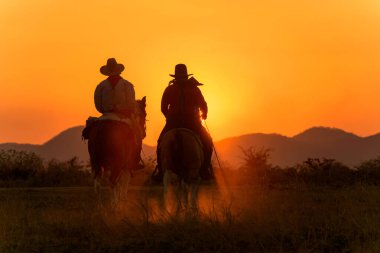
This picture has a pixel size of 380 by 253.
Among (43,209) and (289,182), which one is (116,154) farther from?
(289,182)

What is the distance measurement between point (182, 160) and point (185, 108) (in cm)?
104

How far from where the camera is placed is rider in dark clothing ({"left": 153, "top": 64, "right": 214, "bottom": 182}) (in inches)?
495

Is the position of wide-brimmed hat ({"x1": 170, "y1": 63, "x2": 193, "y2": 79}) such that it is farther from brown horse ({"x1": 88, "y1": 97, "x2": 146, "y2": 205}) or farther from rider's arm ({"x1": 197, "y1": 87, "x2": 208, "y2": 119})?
brown horse ({"x1": 88, "y1": 97, "x2": 146, "y2": 205})

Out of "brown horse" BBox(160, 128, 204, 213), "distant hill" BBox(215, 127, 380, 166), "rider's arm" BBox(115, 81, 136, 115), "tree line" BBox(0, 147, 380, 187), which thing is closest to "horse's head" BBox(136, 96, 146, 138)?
"rider's arm" BBox(115, 81, 136, 115)

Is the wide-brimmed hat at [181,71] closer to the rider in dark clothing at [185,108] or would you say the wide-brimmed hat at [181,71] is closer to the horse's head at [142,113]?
the rider in dark clothing at [185,108]

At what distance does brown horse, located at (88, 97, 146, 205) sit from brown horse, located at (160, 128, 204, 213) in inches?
47.1

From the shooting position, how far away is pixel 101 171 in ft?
44.2

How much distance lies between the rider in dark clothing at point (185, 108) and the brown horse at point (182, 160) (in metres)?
0.31

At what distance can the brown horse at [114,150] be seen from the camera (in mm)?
13117

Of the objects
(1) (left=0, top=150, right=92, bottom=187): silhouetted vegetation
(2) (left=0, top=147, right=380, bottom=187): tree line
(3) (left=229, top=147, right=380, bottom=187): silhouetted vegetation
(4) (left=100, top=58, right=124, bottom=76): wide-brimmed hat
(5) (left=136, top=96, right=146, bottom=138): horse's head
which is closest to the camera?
(4) (left=100, top=58, right=124, bottom=76): wide-brimmed hat

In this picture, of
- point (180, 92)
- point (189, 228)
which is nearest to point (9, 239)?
point (189, 228)

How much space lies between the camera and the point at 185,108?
12.6 metres

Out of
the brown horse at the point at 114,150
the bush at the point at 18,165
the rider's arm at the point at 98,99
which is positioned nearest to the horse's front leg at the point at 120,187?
the brown horse at the point at 114,150

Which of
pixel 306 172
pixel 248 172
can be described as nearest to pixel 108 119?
pixel 248 172
